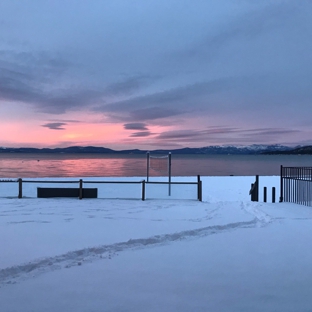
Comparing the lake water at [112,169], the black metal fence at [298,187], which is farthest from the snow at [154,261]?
the lake water at [112,169]

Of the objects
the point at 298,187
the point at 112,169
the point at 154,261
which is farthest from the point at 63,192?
the point at 112,169

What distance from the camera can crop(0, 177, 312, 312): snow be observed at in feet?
15.1

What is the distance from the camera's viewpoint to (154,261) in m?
6.20

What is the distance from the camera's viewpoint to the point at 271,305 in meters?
4.49

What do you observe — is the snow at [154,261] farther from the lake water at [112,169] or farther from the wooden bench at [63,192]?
the lake water at [112,169]

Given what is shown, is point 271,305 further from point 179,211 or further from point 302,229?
point 179,211

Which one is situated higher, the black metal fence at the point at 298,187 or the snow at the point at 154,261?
the black metal fence at the point at 298,187

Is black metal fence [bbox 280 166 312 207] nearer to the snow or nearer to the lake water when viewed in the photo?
the snow

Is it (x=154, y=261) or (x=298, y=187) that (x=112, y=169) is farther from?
(x=154, y=261)

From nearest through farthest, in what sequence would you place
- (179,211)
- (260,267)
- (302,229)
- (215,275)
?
(215,275) → (260,267) → (302,229) → (179,211)

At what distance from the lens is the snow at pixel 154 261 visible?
4.59 metres

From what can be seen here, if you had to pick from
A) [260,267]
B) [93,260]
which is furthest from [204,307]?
[93,260]

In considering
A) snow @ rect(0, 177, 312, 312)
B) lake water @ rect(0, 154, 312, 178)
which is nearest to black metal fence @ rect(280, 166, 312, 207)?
snow @ rect(0, 177, 312, 312)

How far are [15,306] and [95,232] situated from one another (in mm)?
3951
